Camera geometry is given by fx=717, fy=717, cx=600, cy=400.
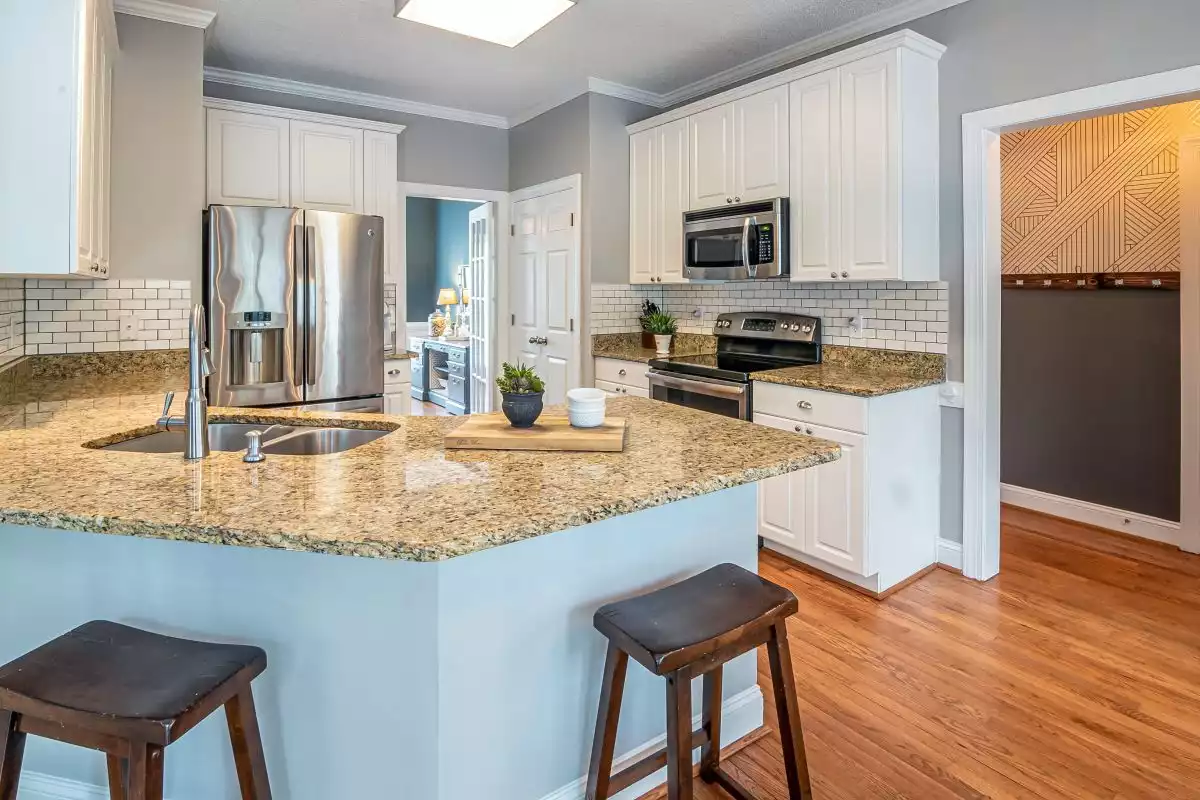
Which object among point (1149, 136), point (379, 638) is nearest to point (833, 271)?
point (1149, 136)

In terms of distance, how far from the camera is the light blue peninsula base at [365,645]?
1.42 m

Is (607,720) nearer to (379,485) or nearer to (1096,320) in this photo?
(379,485)

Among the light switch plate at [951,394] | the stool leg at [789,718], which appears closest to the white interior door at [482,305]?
the light switch plate at [951,394]

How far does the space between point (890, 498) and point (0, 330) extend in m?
3.55

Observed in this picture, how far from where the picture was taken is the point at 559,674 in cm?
162

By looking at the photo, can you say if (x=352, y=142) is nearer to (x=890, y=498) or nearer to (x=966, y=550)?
(x=890, y=498)

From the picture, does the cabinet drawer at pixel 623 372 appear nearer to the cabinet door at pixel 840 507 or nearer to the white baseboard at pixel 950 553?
the cabinet door at pixel 840 507

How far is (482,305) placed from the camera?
18.3ft

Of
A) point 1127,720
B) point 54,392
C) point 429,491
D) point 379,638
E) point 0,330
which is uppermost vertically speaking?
point 0,330

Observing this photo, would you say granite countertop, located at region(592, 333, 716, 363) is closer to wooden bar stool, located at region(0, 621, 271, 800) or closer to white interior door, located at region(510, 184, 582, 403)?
white interior door, located at region(510, 184, 582, 403)

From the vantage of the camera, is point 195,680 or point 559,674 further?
point 559,674

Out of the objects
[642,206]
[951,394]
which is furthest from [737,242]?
[951,394]

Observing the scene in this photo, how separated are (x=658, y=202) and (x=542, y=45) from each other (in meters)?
1.11

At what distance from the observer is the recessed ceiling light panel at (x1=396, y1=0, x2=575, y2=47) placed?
294 centimetres
